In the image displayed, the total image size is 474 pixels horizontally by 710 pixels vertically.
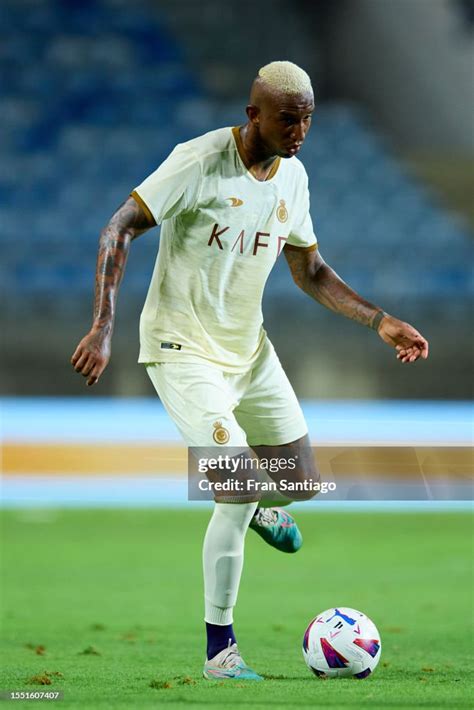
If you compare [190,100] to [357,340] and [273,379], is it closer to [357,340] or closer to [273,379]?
[357,340]

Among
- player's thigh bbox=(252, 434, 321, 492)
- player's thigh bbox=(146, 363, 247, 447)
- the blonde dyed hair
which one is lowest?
player's thigh bbox=(252, 434, 321, 492)

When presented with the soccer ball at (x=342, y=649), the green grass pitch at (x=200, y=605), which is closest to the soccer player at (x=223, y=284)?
the soccer ball at (x=342, y=649)

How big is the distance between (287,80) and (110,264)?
93 centimetres

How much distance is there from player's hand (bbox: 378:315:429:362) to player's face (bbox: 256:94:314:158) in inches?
31.7

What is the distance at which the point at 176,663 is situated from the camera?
193 inches

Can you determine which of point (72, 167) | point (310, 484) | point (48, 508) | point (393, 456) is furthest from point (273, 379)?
point (72, 167)

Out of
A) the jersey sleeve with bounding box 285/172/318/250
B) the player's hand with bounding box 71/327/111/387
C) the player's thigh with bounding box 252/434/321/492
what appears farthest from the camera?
the player's thigh with bounding box 252/434/321/492

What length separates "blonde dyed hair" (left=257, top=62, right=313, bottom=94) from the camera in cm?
419

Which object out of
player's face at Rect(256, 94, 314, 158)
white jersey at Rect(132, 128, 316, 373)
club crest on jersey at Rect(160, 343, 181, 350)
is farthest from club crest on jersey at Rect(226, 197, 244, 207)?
club crest on jersey at Rect(160, 343, 181, 350)

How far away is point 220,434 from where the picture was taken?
4.21 metres

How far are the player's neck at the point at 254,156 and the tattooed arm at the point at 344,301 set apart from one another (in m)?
0.54

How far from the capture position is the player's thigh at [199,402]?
13.9 ft

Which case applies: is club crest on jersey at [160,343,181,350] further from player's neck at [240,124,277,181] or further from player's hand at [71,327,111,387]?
player's neck at [240,124,277,181]

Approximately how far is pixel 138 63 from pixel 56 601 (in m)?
14.0
